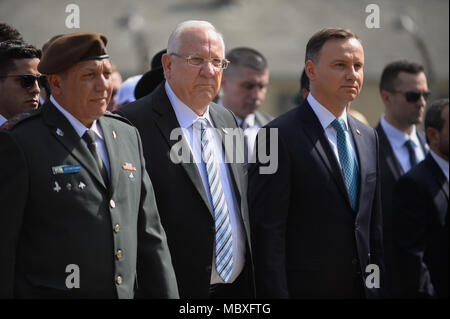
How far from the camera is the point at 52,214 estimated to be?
346 centimetres

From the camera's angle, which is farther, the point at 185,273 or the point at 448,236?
the point at 448,236

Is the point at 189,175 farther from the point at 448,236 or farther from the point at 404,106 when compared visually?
the point at 404,106

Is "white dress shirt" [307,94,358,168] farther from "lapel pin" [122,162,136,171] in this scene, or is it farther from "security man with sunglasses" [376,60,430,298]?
"security man with sunglasses" [376,60,430,298]

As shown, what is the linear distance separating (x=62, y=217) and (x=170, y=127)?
1097mm

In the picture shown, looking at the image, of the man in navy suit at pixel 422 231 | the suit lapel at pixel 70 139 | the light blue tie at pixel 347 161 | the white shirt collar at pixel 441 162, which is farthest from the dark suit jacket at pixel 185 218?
the white shirt collar at pixel 441 162

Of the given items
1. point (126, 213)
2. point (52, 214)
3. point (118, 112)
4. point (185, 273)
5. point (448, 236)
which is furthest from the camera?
point (448, 236)

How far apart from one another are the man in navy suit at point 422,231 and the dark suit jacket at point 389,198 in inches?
3.7

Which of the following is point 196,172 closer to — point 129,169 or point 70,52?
point 129,169

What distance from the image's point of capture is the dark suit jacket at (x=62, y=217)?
3.39 m

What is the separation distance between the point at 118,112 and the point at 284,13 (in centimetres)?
2562

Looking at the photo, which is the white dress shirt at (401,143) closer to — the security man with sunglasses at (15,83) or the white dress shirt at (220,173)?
the white dress shirt at (220,173)

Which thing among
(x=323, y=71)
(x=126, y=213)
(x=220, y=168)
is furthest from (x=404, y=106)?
(x=126, y=213)

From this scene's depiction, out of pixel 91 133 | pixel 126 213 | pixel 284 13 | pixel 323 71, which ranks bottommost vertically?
pixel 126 213

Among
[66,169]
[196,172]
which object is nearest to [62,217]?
[66,169]
